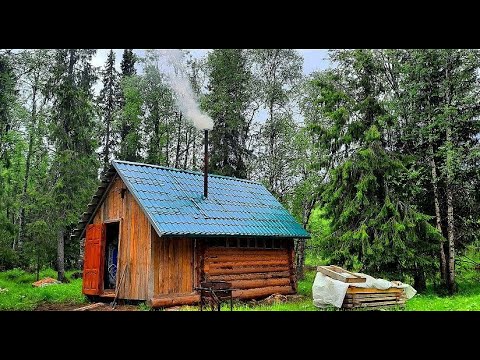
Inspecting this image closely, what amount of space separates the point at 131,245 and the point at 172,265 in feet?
3.81

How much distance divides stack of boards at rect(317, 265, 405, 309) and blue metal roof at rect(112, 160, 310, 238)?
3.09 meters

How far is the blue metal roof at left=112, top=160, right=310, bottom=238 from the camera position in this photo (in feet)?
37.7

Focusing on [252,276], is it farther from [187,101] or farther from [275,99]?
[275,99]

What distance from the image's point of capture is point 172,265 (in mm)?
11633

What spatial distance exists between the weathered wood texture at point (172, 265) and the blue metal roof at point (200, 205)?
590 millimetres

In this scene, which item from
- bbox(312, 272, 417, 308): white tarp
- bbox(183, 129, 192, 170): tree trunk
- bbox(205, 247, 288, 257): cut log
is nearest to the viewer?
bbox(312, 272, 417, 308): white tarp

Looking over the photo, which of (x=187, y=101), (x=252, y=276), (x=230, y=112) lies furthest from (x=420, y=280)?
(x=230, y=112)

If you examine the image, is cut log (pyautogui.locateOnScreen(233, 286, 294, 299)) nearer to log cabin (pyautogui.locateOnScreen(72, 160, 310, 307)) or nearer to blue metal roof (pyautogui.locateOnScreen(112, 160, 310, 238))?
log cabin (pyautogui.locateOnScreen(72, 160, 310, 307))

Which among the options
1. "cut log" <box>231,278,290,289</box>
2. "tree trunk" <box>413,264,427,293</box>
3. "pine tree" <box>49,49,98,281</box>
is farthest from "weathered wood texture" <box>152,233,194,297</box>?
"pine tree" <box>49,49,98,281</box>
